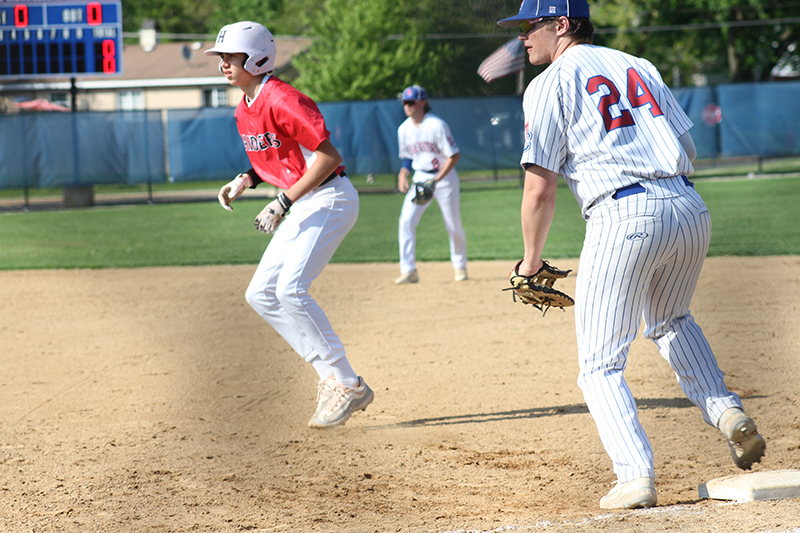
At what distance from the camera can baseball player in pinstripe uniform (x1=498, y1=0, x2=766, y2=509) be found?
2.48m

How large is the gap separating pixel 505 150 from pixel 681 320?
1633cm

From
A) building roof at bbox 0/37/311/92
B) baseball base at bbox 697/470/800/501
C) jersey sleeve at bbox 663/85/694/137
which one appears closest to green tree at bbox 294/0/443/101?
building roof at bbox 0/37/311/92

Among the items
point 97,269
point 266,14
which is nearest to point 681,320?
point 97,269

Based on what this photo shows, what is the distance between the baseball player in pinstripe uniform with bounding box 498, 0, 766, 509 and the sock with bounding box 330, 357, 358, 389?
1394 mm

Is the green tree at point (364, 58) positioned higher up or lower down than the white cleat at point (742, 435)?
higher up

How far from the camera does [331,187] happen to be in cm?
379

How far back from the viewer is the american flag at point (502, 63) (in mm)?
3795

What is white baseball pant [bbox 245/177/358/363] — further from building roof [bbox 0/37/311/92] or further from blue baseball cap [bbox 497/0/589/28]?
building roof [bbox 0/37/311/92]

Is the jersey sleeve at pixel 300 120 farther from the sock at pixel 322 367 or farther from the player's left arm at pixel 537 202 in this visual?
the player's left arm at pixel 537 202

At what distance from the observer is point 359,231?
12.5 meters

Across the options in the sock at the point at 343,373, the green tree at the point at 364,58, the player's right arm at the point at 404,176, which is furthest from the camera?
the green tree at the point at 364,58

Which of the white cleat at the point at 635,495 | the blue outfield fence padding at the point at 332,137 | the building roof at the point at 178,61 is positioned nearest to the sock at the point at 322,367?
the white cleat at the point at 635,495

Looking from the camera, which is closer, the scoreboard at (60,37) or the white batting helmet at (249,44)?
the white batting helmet at (249,44)

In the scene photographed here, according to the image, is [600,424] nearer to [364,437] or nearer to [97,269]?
[364,437]
